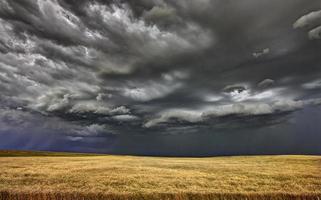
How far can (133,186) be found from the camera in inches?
1077

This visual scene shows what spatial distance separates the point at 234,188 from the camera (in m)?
26.6

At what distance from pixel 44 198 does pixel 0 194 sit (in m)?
3.28

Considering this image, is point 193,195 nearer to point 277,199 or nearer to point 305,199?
point 277,199

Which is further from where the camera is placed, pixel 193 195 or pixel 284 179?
pixel 284 179

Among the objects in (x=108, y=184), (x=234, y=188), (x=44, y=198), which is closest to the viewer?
(x=44, y=198)

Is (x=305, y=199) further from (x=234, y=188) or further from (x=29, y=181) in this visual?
(x=29, y=181)

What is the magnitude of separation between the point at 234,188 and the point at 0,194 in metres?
19.0

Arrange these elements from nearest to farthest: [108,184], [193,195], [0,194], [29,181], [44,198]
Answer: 1. [44,198]
2. [0,194]
3. [193,195]
4. [108,184]
5. [29,181]

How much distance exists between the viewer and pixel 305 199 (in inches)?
560

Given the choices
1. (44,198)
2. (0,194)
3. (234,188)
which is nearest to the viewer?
(44,198)

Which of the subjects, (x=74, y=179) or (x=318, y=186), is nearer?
(x=318, y=186)

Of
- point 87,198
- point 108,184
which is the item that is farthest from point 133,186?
point 87,198

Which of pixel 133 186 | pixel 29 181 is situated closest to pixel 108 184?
pixel 133 186

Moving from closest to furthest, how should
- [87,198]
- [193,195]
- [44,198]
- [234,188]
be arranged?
[44,198] → [87,198] → [193,195] → [234,188]
